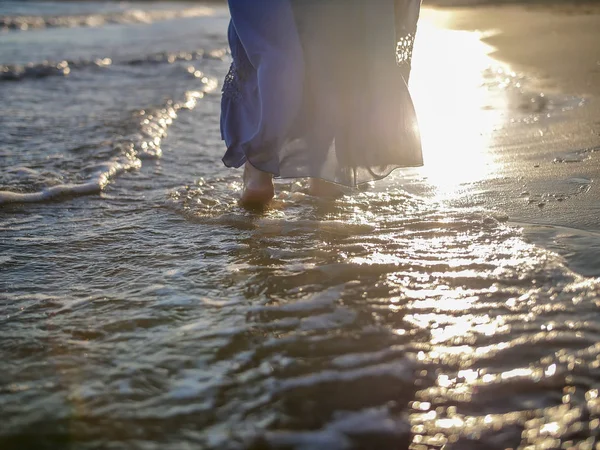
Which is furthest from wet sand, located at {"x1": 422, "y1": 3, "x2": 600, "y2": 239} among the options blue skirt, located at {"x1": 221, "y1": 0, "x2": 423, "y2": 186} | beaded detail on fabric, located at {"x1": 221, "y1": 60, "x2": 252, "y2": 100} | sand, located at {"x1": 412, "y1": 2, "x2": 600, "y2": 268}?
beaded detail on fabric, located at {"x1": 221, "y1": 60, "x2": 252, "y2": 100}

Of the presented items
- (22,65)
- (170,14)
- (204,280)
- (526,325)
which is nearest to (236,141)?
(204,280)

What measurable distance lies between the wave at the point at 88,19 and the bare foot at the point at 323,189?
35.1 feet

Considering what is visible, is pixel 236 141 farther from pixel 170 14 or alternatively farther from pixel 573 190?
pixel 170 14

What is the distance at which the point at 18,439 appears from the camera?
1.40m

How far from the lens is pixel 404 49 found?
9.83 feet

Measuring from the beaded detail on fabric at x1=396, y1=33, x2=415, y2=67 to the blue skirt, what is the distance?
176mm

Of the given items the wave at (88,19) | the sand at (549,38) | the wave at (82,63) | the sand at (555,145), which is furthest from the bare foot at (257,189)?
the wave at (88,19)

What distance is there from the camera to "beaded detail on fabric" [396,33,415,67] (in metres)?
2.97

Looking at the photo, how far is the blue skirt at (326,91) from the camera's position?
8.84 ft

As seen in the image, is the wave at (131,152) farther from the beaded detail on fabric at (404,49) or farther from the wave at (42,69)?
the wave at (42,69)

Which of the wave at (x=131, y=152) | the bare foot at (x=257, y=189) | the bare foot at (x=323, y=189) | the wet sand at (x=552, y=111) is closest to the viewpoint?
the wet sand at (x=552, y=111)

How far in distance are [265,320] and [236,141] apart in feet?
4.18

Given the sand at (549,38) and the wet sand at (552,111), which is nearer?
the wet sand at (552,111)

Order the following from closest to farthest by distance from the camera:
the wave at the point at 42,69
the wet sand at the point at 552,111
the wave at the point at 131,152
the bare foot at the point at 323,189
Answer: the wet sand at the point at 552,111
the bare foot at the point at 323,189
the wave at the point at 131,152
the wave at the point at 42,69
